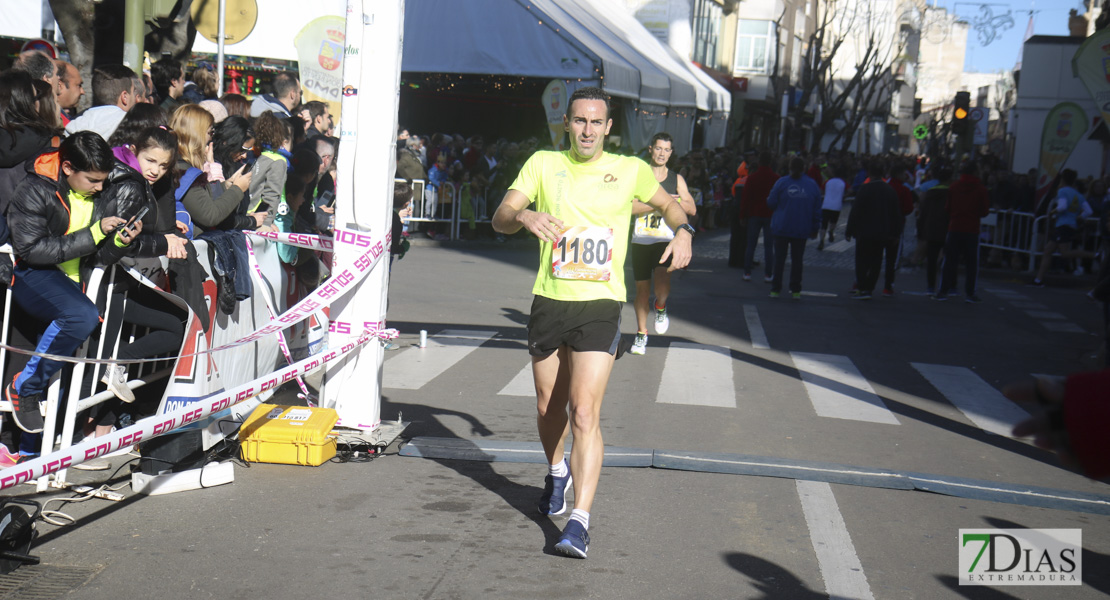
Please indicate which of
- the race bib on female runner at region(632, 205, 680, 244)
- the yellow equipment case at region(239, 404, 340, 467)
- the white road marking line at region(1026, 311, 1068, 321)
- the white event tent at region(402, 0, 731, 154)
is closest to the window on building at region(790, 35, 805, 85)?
the white event tent at region(402, 0, 731, 154)

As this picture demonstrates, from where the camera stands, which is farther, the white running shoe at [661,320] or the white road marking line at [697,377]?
the white running shoe at [661,320]

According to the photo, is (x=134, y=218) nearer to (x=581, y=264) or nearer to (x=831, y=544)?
(x=581, y=264)

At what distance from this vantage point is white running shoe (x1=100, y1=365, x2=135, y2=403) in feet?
18.6

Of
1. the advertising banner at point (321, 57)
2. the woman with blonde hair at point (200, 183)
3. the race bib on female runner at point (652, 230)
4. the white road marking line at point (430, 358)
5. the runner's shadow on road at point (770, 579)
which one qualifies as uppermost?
the advertising banner at point (321, 57)

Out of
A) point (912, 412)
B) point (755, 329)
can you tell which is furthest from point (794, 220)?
point (912, 412)

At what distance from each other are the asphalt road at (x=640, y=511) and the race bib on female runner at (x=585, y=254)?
4.06 feet

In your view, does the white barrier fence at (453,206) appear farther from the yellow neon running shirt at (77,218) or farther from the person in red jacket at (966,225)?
the yellow neon running shirt at (77,218)

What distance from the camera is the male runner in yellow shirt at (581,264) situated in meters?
4.95

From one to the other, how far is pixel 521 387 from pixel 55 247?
3974 millimetres

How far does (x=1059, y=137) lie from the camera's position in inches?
955

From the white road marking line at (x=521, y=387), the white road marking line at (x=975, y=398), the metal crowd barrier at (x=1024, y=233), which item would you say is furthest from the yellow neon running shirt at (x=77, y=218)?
the metal crowd barrier at (x=1024, y=233)

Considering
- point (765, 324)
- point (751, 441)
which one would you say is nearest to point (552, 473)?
point (751, 441)

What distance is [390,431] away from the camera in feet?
22.1

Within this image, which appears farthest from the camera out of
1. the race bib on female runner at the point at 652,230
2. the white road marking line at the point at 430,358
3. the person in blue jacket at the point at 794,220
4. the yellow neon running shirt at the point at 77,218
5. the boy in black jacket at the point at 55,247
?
the person in blue jacket at the point at 794,220
